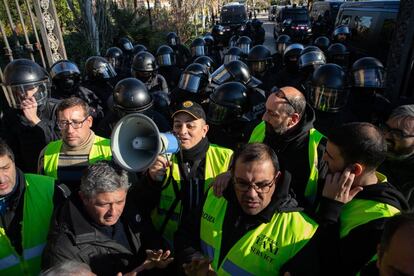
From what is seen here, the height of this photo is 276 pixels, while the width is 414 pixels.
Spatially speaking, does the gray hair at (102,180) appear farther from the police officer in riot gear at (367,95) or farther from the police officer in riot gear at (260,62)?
the police officer in riot gear at (260,62)

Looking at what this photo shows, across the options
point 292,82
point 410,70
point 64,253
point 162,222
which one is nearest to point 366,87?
point 410,70

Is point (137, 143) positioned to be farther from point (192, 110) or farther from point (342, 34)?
point (342, 34)

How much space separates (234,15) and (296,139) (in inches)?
868

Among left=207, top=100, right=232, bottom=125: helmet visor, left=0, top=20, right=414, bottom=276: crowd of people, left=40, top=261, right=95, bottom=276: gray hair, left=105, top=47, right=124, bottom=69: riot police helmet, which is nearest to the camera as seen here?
left=40, top=261, right=95, bottom=276: gray hair

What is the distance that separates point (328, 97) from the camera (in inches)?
163

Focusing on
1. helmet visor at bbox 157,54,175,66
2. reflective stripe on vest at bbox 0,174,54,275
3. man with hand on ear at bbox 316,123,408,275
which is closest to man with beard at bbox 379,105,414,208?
man with hand on ear at bbox 316,123,408,275

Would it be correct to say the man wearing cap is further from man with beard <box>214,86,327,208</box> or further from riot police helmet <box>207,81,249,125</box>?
riot police helmet <box>207,81,249,125</box>

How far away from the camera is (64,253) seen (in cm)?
207

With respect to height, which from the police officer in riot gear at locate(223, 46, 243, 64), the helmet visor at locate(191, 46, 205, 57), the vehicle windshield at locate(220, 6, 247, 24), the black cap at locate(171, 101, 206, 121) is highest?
the black cap at locate(171, 101, 206, 121)

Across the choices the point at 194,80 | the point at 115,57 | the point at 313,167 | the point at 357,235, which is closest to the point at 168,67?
the point at 115,57

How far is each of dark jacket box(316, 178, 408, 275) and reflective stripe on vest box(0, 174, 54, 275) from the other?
1887 mm

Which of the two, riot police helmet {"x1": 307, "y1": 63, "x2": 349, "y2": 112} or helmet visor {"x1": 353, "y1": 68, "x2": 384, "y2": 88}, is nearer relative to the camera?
riot police helmet {"x1": 307, "y1": 63, "x2": 349, "y2": 112}

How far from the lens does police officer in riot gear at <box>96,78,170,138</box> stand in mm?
4207

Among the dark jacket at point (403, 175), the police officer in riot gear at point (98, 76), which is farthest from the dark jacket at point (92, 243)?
the police officer in riot gear at point (98, 76)
